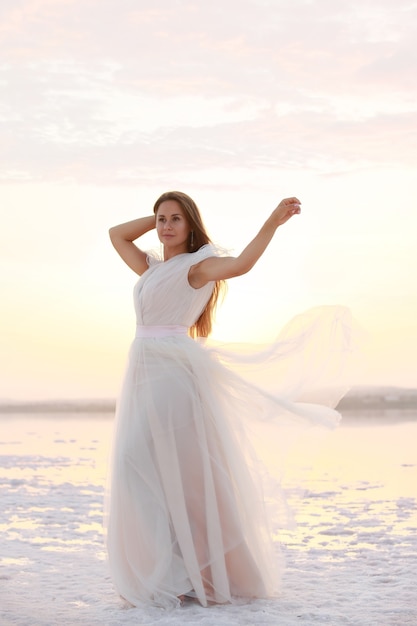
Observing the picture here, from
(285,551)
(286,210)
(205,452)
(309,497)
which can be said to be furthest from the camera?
(309,497)

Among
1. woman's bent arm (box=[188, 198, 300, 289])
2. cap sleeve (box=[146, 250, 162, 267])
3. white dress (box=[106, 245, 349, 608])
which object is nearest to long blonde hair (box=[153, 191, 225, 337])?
white dress (box=[106, 245, 349, 608])

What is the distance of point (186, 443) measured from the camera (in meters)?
4.74

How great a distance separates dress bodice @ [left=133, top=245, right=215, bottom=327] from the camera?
15.9ft

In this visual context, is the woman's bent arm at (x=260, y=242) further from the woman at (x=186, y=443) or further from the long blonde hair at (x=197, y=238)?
the long blonde hair at (x=197, y=238)

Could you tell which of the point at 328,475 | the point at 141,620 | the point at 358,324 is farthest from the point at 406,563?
the point at 328,475

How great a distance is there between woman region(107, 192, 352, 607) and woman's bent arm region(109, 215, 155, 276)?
0.74ft

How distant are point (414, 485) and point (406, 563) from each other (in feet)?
11.0

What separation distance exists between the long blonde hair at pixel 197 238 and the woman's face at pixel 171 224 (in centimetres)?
3

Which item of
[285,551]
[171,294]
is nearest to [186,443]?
[171,294]

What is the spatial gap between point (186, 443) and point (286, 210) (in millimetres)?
1281

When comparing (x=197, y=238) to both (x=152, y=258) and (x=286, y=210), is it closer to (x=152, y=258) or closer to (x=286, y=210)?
(x=152, y=258)

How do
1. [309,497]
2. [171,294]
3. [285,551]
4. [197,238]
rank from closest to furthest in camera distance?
[171,294]
[197,238]
[285,551]
[309,497]

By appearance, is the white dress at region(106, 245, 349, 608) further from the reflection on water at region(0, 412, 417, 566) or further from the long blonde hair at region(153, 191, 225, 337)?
the reflection on water at region(0, 412, 417, 566)

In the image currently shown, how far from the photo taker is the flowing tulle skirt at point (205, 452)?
4.61 meters
